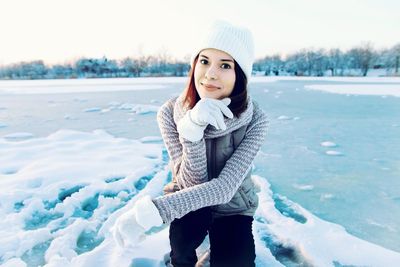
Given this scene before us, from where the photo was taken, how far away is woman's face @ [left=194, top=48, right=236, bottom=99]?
1.53m

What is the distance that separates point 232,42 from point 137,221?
929 millimetres

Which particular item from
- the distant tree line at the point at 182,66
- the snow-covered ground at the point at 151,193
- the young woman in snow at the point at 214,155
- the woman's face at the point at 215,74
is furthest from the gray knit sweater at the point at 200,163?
the distant tree line at the point at 182,66

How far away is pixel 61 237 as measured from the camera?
6.72ft

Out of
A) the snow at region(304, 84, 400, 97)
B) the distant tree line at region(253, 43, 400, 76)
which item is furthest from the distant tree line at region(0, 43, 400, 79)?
the snow at region(304, 84, 400, 97)

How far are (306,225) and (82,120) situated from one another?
5895 millimetres

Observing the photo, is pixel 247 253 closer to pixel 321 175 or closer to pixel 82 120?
pixel 321 175

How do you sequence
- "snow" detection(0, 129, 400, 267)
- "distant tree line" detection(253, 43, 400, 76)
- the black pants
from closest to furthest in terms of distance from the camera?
1. the black pants
2. "snow" detection(0, 129, 400, 267)
3. "distant tree line" detection(253, 43, 400, 76)

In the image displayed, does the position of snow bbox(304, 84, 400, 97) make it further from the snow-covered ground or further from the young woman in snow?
the young woman in snow

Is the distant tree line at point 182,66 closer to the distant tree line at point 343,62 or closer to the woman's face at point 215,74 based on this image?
the distant tree line at point 343,62

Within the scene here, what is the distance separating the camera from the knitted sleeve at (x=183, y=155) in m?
1.50

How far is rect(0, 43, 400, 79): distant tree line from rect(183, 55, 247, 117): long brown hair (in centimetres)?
5631

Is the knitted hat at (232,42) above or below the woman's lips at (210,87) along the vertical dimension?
above

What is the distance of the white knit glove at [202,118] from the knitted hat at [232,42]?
25 cm

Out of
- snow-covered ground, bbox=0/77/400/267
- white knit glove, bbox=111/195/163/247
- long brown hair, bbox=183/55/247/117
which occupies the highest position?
long brown hair, bbox=183/55/247/117
